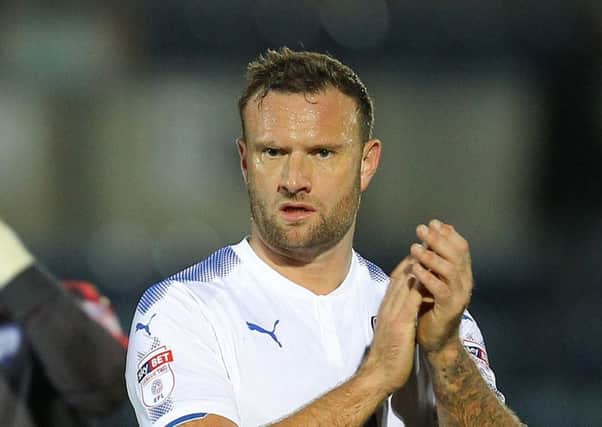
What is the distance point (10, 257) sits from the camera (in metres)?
3.89

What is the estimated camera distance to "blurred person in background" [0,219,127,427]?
12.5ft

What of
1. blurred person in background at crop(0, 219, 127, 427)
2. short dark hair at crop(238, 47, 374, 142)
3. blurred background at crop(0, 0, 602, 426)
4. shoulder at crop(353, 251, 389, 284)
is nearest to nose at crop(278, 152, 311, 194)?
short dark hair at crop(238, 47, 374, 142)

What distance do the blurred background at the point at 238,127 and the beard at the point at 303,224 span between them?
4.87 meters

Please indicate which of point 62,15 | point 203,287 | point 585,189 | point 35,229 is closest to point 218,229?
point 35,229

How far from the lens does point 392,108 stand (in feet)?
27.6

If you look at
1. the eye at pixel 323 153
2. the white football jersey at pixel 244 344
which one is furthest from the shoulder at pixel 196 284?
the eye at pixel 323 153

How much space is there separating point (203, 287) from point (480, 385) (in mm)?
692

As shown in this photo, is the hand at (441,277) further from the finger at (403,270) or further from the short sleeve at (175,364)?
the short sleeve at (175,364)

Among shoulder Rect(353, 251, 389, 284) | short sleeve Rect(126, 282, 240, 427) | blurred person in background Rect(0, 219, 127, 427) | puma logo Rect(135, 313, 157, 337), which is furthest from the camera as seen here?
blurred person in background Rect(0, 219, 127, 427)

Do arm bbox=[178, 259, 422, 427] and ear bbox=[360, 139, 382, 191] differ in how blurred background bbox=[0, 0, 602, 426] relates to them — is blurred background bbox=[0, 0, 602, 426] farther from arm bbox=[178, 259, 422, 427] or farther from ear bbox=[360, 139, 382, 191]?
arm bbox=[178, 259, 422, 427]

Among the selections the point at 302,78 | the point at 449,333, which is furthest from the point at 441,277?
A: the point at 302,78

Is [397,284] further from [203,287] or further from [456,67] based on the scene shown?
[456,67]

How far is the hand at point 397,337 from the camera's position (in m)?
2.60

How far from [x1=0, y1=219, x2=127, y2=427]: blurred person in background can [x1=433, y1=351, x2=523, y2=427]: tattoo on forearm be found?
1.48 metres
